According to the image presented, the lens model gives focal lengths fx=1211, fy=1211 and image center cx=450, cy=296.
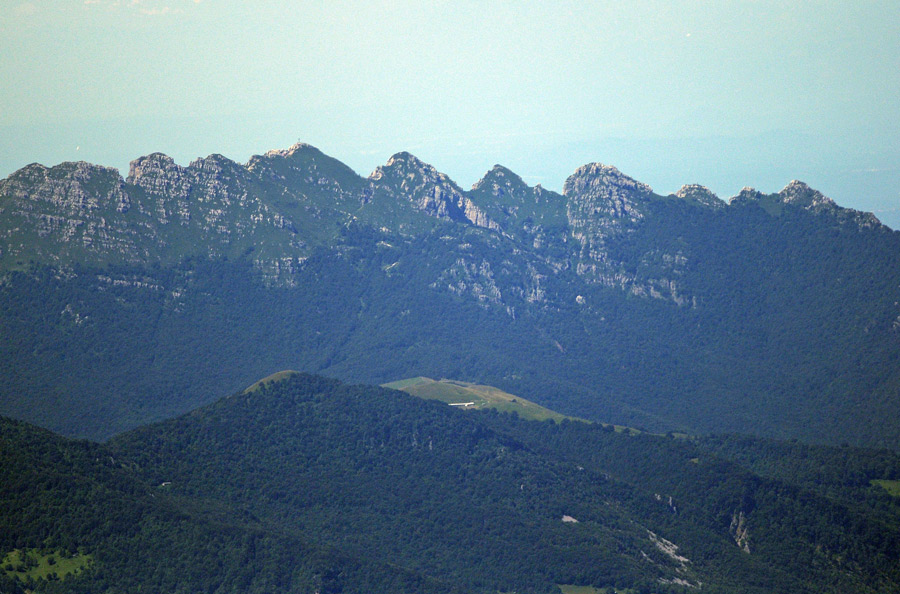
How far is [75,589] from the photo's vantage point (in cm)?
19988

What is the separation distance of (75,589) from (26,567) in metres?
8.87

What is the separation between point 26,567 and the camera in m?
200
